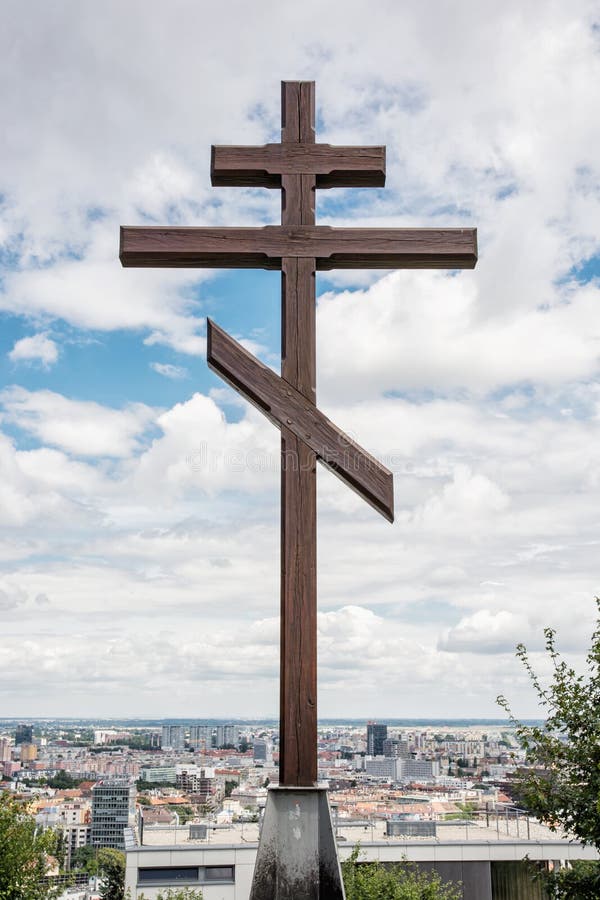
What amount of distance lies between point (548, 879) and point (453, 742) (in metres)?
34.1

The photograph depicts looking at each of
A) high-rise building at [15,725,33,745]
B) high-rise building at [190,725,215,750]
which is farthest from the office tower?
high-rise building at [15,725,33,745]

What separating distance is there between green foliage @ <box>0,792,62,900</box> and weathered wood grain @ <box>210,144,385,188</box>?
18.3 ft

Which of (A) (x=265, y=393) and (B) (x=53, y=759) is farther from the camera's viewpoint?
A: (B) (x=53, y=759)

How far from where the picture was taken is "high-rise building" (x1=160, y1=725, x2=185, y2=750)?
46034mm

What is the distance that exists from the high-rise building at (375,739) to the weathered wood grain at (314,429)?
3097cm

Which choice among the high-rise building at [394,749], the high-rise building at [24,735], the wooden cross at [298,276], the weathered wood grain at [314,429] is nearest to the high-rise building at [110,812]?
the high-rise building at [394,749]

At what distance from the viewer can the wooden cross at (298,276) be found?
13.3 ft

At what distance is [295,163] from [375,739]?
32260 mm

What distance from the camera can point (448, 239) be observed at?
4832mm

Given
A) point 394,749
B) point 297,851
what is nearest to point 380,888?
point 297,851

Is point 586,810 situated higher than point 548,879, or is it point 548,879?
point 586,810

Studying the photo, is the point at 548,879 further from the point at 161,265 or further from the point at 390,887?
the point at 161,265

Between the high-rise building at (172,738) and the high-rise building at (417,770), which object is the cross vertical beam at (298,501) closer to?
the high-rise building at (417,770)

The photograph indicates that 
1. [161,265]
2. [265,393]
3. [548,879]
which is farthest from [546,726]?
[161,265]
